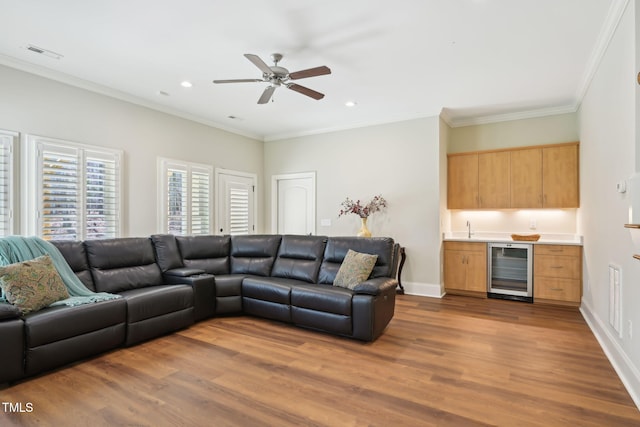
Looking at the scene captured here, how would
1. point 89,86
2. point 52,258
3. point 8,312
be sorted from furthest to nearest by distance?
point 89,86 → point 52,258 → point 8,312

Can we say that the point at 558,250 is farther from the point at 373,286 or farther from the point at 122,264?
the point at 122,264

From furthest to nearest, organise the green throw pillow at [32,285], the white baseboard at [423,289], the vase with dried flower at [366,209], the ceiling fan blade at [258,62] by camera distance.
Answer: the vase with dried flower at [366,209] → the white baseboard at [423,289] → the ceiling fan blade at [258,62] → the green throw pillow at [32,285]

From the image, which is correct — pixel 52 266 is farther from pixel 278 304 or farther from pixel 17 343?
pixel 278 304

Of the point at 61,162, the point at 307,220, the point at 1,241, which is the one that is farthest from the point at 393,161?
the point at 1,241

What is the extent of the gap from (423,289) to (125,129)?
16.5 ft

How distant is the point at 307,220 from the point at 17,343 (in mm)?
4669

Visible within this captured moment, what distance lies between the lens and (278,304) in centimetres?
397

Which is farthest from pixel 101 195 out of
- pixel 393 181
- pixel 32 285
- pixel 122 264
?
pixel 393 181

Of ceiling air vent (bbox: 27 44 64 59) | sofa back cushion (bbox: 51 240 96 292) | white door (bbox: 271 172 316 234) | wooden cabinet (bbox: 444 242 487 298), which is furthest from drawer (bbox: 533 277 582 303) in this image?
ceiling air vent (bbox: 27 44 64 59)

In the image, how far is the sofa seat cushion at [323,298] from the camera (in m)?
3.48

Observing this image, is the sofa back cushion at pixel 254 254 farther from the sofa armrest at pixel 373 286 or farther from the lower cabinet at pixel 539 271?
the lower cabinet at pixel 539 271

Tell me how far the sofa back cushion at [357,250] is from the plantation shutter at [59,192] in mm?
3081

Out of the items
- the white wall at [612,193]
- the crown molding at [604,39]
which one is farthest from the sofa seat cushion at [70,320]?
the crown molding at [604,39]

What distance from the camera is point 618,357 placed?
2.75m
